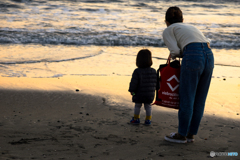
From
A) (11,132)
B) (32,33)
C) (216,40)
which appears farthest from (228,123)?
(32,33)

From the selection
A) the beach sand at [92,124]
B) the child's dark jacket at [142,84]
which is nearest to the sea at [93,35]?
the beach sand at [92,124]

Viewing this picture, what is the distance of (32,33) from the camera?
13.0m

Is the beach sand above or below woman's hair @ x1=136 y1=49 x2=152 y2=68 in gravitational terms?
below

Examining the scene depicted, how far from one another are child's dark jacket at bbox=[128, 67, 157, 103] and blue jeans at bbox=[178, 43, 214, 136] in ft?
2.73

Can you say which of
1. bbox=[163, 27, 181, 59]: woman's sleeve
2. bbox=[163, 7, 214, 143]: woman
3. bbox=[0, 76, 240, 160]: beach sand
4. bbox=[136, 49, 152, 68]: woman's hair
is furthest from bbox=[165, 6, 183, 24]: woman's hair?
bbox=[0, 76, 240, 160]: beach sand

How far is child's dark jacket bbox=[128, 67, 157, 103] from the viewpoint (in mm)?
3945

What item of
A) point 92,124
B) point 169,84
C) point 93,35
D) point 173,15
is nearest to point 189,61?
point 169,84

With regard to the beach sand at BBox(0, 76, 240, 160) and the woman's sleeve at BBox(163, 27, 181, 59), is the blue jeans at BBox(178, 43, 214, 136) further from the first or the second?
the beach sand at BBox(0, 76, 240, 160)

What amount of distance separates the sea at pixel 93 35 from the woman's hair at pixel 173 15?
388 cm

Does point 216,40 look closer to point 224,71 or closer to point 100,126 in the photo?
point 224,71

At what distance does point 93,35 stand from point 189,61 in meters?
10.7

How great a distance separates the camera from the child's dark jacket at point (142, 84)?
12.9ft

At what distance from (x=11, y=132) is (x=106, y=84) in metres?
2.91

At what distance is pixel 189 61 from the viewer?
2990 mm
